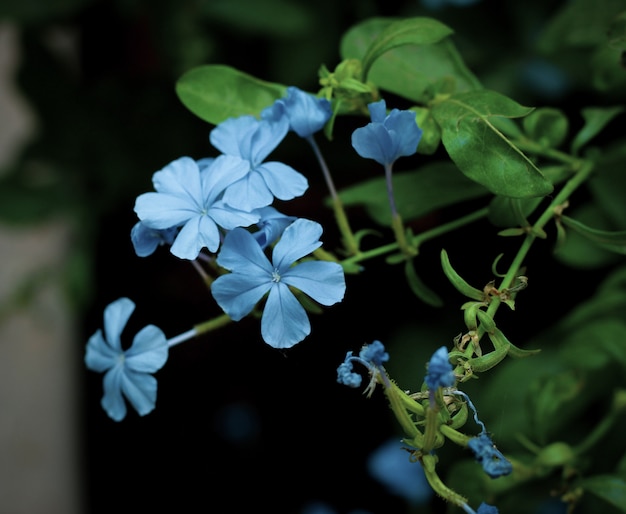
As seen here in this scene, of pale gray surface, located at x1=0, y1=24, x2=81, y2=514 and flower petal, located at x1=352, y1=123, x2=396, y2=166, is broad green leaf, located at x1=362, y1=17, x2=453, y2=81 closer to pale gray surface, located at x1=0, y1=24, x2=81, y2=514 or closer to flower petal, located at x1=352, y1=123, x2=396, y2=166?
flower petal, located at x1=352, y1=123, x2=396, y2=166

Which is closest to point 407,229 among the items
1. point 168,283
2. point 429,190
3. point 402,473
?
point 429,190

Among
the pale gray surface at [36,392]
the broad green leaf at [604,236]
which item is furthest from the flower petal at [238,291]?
the pale gray surface at [36,392]

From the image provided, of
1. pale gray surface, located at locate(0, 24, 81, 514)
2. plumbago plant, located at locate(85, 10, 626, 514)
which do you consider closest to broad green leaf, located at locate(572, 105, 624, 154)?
plumbago plant, located at locate(85, 10, 626, 514)

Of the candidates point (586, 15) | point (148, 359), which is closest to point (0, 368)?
point (148, 359)

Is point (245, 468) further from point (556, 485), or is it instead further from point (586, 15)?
point (586, 15)

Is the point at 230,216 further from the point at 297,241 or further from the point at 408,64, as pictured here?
the point at 408,64

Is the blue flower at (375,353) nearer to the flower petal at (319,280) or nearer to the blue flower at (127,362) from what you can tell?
the flower petal at (319,280)
